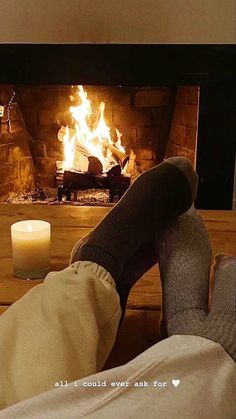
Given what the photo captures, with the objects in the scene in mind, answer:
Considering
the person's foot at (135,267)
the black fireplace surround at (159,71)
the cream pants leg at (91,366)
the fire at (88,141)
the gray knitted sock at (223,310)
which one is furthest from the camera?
the fire at (88,141)

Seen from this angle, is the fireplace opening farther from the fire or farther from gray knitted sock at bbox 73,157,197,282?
gray knitted sock at bbox 73,157,197,282

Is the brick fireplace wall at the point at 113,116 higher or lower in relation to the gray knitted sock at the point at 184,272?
higher

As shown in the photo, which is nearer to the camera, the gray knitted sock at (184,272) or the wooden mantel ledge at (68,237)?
the gray knitted sock at (184,272)

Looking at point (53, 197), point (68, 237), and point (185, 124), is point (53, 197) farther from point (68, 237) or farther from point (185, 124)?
point (68, 237)

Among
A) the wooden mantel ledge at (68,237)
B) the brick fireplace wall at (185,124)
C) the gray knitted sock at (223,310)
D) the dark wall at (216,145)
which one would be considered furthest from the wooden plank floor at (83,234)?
the brick fireplace wall at (185,124)

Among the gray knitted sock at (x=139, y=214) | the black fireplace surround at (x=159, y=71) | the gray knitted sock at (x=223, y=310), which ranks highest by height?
the black fireplace surround at (x=159, y=71)

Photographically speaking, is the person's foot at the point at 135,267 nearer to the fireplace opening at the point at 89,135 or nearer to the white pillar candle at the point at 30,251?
the white pillar candle at the point at 30,251

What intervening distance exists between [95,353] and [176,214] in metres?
0.41

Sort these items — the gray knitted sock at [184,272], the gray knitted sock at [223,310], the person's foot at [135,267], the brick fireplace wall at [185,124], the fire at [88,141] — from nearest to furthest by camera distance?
the gray knitted sock at [223,310] < the gray knitted sock at [184,272] < the person's foot at [135,267] < the brick fireplace wall at [185,124] < the fire at [88,141]

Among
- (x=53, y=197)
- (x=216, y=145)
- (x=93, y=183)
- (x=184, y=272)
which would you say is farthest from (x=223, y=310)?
(x=53, y=197)

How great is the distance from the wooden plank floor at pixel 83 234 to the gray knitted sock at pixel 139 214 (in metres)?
0.08

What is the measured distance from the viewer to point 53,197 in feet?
6.86

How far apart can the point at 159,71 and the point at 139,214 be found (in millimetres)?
1041

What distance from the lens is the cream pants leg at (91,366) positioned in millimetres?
457
